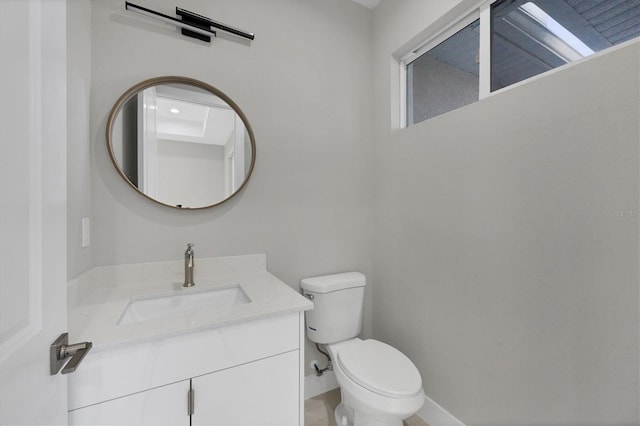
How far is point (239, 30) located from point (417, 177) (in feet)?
4.30

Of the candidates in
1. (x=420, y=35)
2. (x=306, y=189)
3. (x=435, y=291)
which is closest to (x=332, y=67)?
(x=420, y=35)

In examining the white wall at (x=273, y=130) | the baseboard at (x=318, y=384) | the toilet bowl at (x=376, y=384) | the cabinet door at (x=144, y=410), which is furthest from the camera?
the baseboard at (x=318, y=384)

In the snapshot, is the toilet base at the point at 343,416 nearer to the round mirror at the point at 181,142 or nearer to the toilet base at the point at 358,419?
the toilet base at the point at 358,419

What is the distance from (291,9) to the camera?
1.63 meters

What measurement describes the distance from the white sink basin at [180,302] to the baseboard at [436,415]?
1.21 m

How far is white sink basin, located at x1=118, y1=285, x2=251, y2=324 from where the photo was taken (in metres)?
1.12

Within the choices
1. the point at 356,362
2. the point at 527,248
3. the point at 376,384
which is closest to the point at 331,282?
the point at 356,362

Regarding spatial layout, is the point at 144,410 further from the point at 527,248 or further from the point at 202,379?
the point at 527,248

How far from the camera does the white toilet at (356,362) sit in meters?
1.11

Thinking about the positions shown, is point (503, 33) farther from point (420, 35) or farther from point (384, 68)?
point (384, 68)

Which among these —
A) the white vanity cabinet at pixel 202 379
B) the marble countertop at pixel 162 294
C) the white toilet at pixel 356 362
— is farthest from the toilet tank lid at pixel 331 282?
the white vanity cabinet at pixel 202 379

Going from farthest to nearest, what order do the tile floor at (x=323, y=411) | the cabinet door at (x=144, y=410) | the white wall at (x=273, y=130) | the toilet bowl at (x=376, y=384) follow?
the tile floor at (x=323, y=411) → the white wall at (x=273, y=130) → the toilet bowl at (x=376, y=384) → the cabinet door at (x=144, y=410)

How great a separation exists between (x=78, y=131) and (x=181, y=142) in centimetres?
40

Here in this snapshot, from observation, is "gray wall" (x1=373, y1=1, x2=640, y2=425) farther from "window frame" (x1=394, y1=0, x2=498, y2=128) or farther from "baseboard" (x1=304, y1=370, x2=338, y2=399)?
"baseboard" (x1=304, y1=370, x2=338, y2=399)
